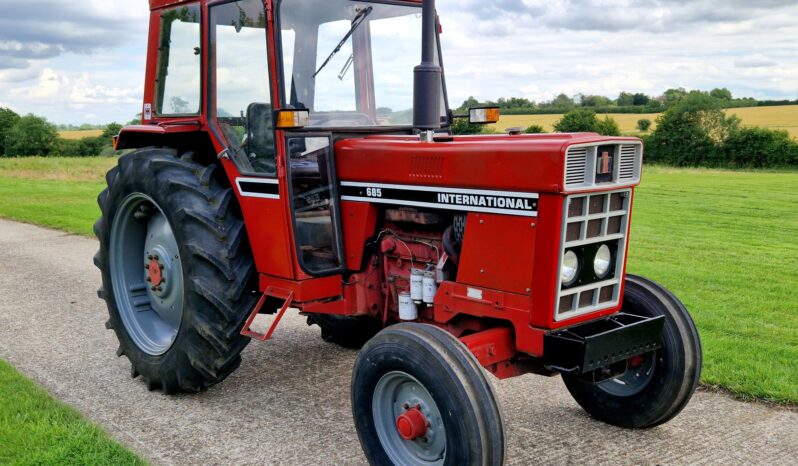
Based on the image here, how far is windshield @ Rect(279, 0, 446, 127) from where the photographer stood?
184 inches

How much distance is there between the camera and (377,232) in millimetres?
4656

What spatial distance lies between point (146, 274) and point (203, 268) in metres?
1.14

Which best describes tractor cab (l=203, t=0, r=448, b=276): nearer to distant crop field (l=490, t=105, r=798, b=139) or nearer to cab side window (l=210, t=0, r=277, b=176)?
cab side window (l=210, t=0, r=277, b=176)

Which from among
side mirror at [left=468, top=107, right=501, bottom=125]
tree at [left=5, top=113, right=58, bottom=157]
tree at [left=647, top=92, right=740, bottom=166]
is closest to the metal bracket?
side mirror at [left=468, top=107, right=501, bottom=125]

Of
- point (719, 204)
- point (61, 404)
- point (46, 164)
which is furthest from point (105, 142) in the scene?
point (61, 404)

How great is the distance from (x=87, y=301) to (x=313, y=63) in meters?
4.43

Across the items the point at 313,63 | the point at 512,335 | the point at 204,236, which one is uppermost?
the point at 313,63

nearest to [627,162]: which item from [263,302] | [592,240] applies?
[592,240]

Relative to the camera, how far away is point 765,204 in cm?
1831

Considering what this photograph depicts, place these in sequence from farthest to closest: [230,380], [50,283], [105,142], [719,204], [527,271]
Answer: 1. [105,142]
2. [719,204]
3. [50,283]
4. [230,380]
5. [527,271]

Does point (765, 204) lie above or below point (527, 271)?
below

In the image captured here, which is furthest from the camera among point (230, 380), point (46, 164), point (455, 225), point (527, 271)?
point (46, 164)

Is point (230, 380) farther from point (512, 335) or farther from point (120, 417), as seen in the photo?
point (512, 335)

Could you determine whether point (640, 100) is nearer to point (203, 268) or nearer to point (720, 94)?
point (720, 94)
